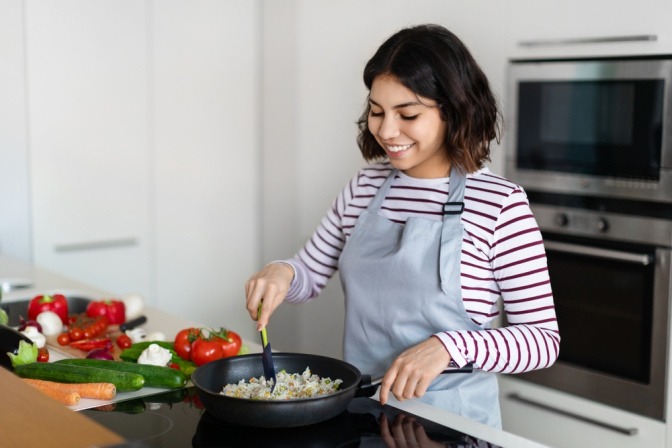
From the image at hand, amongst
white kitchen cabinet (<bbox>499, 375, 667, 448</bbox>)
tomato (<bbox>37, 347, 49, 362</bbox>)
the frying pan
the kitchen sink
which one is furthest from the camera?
white kitchen cabinet (<bbox>499, 375, 667, 448</bbox>)

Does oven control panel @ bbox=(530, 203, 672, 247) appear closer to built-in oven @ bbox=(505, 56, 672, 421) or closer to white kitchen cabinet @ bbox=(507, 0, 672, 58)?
built-in oven @ bbox=(505, 56, 672, 421)

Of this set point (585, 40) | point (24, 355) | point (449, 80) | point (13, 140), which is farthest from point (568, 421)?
point (13, 140)

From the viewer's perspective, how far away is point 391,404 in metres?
1.50

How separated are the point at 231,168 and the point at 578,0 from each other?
5.32ft

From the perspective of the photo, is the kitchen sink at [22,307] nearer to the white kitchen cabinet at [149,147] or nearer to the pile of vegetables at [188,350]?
the pile of vegetables at [188,350]

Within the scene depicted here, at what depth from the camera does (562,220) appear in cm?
265

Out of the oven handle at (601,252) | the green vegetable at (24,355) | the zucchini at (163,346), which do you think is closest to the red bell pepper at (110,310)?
the zucchini at (163,346)

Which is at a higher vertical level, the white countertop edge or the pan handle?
the pan handle

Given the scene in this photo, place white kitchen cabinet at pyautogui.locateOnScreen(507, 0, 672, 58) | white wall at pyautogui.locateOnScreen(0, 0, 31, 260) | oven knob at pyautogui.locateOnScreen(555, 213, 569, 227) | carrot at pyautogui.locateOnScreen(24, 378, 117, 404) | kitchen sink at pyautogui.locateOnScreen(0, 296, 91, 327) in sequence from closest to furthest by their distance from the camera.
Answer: carrot at pyautogui.locateOnScreen(24, 378, 117, 404) → kitchen sink at pyautogui.locateOnScreen(0, 296, 91, 327) → white kitchen cabinet at pyautogui.locateOnScreen(507, 0, 672, 58) → oven knob at pyautogui.locateOnScreen(555, 213, 569, 227) → white wall at pyautogui.locateOnScreen(0, 0, 31, 260)

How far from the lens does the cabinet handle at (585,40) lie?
237 cm

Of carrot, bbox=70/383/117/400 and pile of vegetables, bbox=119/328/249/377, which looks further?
pile of vegetables, bbox=119/328/249/377

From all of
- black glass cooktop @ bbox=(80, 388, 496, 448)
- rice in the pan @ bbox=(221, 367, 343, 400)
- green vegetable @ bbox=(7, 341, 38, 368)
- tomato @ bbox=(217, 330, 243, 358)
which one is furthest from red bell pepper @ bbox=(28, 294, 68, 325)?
rice in the pan @ bbox=(221, 367, 343, 400)

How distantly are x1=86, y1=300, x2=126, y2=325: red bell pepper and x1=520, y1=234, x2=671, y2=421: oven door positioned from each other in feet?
4.32

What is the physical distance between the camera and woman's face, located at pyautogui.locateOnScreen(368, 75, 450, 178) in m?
1.62
